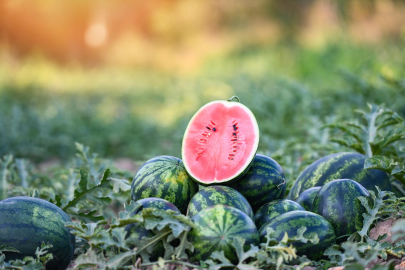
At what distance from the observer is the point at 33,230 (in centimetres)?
190

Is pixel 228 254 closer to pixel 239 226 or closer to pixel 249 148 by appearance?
pixel 239 226

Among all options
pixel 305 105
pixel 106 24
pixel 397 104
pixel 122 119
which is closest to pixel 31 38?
pixel 106 24

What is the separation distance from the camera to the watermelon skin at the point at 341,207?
6.64ft

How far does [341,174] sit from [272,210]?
68cm

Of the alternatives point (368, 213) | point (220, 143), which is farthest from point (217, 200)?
point (368, 213)

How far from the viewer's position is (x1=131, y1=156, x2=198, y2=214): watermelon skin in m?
2.05

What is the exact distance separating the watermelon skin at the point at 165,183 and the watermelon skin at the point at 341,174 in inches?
29.9

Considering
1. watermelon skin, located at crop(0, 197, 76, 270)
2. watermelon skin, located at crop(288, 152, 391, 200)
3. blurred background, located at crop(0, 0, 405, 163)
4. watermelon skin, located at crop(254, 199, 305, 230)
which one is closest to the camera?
watermelon skin, located at crop(0, 197, 76, 270)

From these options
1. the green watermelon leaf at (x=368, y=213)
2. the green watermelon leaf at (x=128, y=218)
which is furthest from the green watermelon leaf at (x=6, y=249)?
the green watermelon leaf at (x=368, y=213)

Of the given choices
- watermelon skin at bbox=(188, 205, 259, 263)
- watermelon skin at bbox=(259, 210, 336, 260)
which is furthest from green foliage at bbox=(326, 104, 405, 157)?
watermelon skin at bbox=(188, 205, 259, 263)

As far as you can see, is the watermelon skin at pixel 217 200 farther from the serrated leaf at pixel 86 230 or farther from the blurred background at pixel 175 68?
the blurred background at pixel 175 68

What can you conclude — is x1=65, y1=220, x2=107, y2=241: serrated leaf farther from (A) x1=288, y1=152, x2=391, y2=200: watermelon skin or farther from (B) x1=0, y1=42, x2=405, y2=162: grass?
(B) x1=0, y1=42, x2=405, y2=162: grass

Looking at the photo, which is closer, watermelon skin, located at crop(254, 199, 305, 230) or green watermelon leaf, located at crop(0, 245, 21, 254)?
green watermelon leaf, located at crop(0, 245, 21, 254)

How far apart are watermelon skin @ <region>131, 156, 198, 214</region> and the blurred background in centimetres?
160
